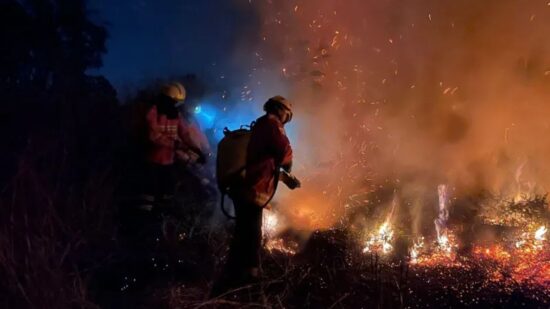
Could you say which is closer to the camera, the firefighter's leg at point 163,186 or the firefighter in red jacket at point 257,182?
the firefighter in red jacket at point 257,182

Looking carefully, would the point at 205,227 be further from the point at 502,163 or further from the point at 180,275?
the point at 502,163

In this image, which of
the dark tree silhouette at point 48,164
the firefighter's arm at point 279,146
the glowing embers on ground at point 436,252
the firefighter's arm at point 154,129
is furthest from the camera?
the glowing embers on ground at point 436,252

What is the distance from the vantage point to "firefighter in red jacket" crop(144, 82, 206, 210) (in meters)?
4.33

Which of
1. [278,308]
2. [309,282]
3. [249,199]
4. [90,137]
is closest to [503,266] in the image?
[309,282]

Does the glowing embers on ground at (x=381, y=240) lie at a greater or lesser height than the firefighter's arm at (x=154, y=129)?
lesser

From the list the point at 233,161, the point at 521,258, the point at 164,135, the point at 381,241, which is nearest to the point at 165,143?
the point at 164,135

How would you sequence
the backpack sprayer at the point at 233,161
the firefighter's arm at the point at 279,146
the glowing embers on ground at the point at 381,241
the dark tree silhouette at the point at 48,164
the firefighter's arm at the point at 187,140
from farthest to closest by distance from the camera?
the glowing embers on ground at the point at 381,241
the firefighter's arm at the point at 187,140
the backpack sprayer at the point at 233,161
the firefighter's arm at the point at 279,146
the dark tree silhouette at the point at 48,164

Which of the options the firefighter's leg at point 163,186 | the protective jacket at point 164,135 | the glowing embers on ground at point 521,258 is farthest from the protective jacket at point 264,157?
the glowing embers on ground at point 521,258

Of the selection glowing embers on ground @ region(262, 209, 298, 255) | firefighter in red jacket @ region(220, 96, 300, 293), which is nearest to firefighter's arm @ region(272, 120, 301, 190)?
firefighter in red jacket @ region(220, 96, 300, 293)

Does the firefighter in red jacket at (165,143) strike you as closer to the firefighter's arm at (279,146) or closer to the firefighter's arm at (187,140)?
the firefighter's arm at (187,140)

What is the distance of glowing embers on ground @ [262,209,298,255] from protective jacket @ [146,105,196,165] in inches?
58.4

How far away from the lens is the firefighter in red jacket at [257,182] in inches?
140

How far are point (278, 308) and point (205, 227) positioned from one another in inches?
80.9

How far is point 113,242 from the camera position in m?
4.38
